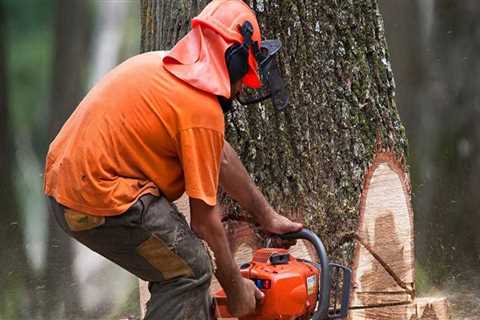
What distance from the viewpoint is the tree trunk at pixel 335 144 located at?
136 inches

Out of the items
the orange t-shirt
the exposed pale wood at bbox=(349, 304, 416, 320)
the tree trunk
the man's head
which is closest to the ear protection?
the man's head

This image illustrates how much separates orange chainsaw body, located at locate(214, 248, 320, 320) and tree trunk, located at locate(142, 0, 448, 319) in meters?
0.37

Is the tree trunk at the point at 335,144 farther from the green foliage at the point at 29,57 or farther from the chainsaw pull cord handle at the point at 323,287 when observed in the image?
the green foliage at the point at 29,57

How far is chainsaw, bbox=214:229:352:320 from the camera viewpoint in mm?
3012

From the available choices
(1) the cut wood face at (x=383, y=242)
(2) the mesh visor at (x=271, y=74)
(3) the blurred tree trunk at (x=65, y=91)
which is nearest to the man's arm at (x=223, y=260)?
(2) the mesh visor at (x=271, y=74)

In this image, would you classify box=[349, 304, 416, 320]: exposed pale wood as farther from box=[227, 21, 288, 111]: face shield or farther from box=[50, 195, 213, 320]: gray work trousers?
box=[227, 21, 288, 111]: face shield

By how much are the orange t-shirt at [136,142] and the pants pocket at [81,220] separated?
0.03 m

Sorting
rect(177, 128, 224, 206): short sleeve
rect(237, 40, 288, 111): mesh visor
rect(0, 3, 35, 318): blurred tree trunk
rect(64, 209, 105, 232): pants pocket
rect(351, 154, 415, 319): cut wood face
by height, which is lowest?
rect(0, 3, 35, 318): blurred tree trunk

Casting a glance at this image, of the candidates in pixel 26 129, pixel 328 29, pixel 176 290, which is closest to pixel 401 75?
pixel 26 129

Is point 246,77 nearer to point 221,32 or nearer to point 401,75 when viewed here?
point 221,32

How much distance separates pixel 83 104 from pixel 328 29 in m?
1.21

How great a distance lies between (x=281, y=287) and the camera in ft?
9.86

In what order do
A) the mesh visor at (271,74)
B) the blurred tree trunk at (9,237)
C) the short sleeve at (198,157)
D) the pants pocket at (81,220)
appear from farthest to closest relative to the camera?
the blurred tree trunk at (9,237) → the mesh visor at (271,74) → the pants pocket at (81,220) → the short sleeve at (198,157)

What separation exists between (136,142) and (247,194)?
58 cm
